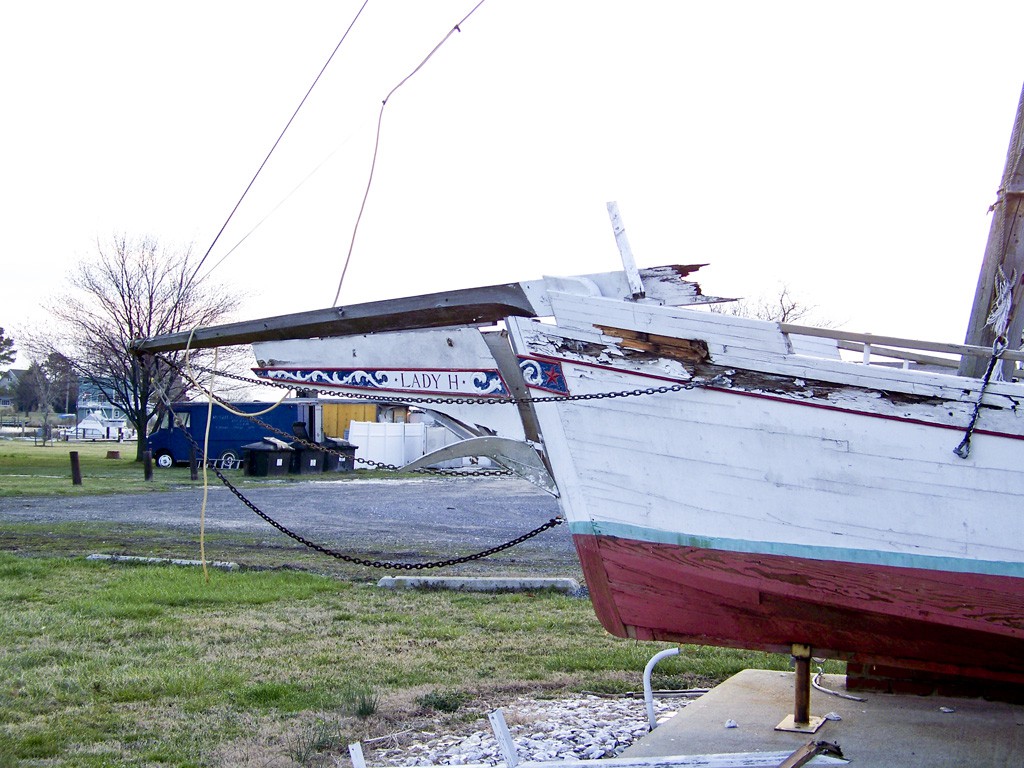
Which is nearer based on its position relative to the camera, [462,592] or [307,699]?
[307,699]

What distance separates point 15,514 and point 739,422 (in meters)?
13.3

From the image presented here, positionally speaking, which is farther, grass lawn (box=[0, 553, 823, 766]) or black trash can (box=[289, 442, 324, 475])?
black trash can (box=[289, 442, 324, 475])

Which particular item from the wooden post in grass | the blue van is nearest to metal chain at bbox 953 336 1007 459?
the wooden post in grass

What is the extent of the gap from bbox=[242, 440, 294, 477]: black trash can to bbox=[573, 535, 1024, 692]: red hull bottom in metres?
22.3

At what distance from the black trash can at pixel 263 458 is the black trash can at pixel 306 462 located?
0.42m

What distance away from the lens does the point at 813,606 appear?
421 cm

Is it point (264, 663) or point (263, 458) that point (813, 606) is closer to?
point (264, 663)

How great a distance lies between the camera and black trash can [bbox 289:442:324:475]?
26438 millimetres

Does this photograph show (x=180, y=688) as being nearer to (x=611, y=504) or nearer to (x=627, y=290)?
(x=611, y=504)

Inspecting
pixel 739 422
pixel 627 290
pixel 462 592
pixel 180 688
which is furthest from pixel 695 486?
pixel 462 592

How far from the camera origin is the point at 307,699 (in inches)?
193

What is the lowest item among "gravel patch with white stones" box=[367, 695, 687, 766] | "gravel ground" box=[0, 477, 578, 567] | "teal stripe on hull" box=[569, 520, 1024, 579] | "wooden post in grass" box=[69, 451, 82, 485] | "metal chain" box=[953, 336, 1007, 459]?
"gravel ground" box=[0, 477, 578, 567]

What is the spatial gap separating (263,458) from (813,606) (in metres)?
22.9

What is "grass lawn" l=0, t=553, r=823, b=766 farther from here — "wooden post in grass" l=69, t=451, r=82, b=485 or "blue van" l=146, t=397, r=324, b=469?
"blue van" l=146, t=397, r=324, b=469
